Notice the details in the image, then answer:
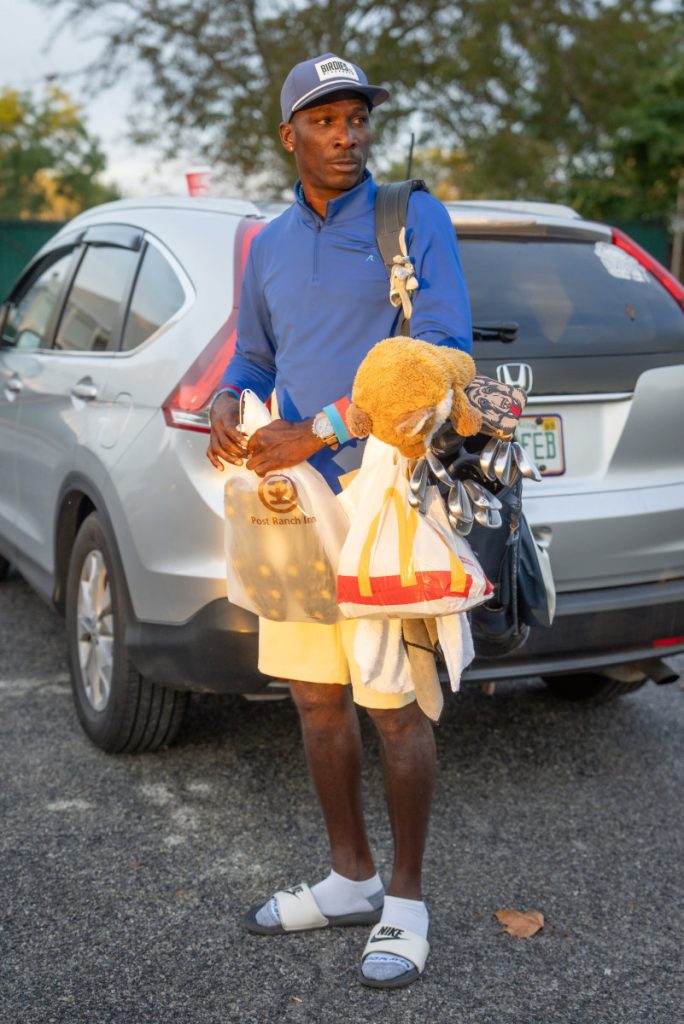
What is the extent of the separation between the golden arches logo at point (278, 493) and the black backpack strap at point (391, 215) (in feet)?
1.67

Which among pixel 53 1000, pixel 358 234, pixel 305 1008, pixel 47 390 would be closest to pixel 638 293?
pixel 358 234

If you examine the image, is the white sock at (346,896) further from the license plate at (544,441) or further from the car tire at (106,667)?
the license plate at (544,441)

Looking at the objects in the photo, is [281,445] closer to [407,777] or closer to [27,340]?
[407,777]

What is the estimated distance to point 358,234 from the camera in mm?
2623

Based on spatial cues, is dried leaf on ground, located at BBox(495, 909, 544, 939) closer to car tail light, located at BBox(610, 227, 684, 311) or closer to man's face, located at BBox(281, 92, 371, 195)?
man's face, located at BBox(281, 92, 371, 195)

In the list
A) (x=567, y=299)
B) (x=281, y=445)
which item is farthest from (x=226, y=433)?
(x=567, y=299)

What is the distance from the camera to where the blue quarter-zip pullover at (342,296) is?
2.54 meters

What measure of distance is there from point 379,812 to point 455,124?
763 inches

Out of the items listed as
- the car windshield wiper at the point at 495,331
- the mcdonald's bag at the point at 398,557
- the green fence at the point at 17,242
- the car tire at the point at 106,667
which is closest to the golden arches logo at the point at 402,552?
the mcdonald's bag at the point at 398,557

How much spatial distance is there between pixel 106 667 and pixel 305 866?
3.41ft

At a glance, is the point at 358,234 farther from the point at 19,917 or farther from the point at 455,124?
the point at 455,124

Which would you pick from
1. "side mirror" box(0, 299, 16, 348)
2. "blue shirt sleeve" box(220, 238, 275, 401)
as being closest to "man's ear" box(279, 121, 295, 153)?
"blue shirt sleeve" box(220, 238, 275, 401)

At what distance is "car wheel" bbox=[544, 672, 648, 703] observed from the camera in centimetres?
442

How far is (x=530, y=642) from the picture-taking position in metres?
3.37
